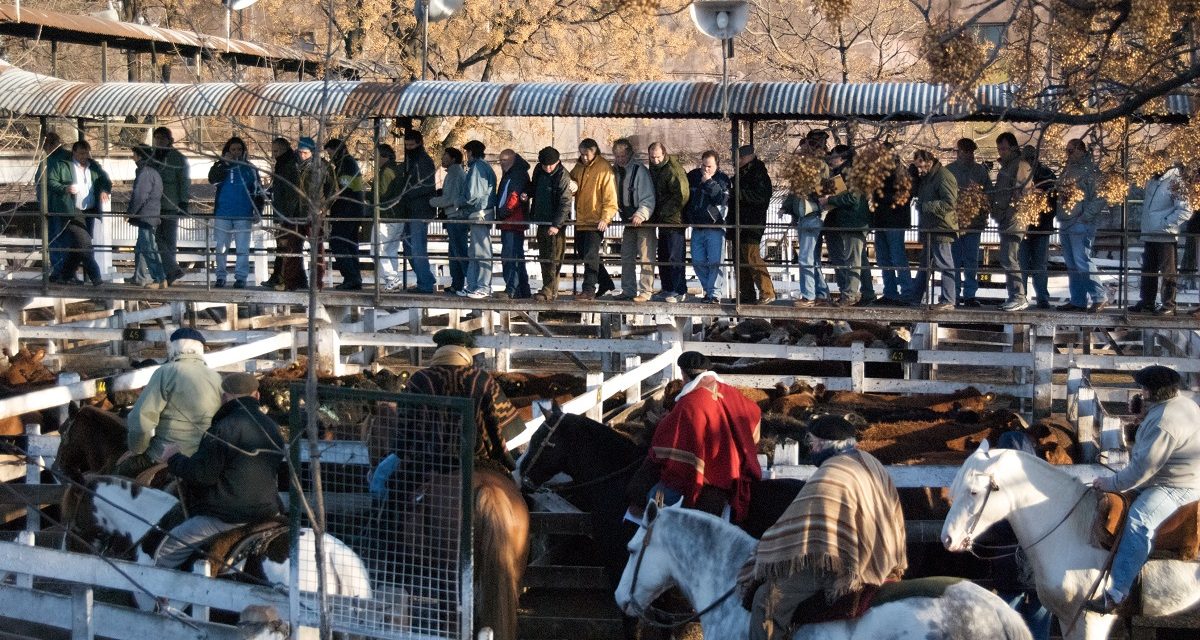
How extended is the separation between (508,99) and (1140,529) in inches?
364

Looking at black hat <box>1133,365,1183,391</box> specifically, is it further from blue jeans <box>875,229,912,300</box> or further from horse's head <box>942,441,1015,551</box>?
blue jeans <box>875,229,912,300</box>

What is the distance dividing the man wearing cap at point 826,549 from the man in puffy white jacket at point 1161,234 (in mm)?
7655

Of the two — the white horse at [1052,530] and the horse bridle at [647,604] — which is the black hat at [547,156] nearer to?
the horse bridle at [647,604]

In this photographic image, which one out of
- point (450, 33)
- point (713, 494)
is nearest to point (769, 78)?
point (450, 33)

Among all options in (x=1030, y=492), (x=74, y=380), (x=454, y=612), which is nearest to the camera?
(x=454, y=612)

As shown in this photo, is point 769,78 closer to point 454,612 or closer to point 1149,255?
point 1149,255

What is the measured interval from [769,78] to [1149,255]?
20.2 m

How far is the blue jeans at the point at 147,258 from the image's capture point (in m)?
17.6

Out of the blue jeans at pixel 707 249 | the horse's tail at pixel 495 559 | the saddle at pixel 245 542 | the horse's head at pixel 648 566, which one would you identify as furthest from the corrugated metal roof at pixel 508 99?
the horse's head at pixel 648 566

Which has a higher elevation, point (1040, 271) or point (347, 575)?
point (1040, 271)

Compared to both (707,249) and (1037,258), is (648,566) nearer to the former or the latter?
(707,249)

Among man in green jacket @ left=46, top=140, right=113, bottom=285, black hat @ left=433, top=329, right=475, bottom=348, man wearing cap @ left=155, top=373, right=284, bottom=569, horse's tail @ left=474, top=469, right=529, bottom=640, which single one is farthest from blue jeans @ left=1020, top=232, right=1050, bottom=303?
man in green jacket @ left=46, top=140, right=113, bottom=285

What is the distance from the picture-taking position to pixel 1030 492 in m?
8.82

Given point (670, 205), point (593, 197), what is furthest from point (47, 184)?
point (670, 205)
